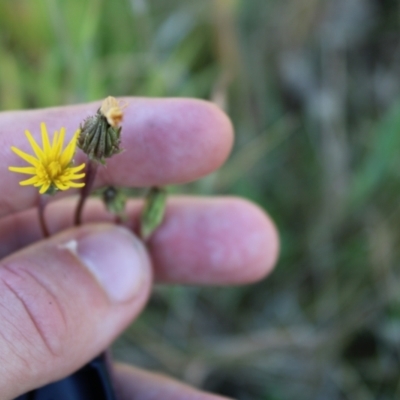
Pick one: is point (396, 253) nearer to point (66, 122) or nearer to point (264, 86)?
point (264, 86)

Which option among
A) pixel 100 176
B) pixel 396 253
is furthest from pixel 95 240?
pixel 396 253

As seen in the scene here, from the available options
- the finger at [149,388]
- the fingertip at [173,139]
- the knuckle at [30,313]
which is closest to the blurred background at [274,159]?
the finger at [149,388]

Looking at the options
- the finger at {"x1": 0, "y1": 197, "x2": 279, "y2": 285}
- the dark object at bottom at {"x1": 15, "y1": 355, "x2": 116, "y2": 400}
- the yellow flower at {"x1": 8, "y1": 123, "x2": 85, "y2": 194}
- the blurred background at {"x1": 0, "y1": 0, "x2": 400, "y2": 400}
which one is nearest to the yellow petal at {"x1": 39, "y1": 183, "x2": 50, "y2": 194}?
the yellow flower at {"x1": 8, "y1": 123, "x2": 85, "y2": 194}

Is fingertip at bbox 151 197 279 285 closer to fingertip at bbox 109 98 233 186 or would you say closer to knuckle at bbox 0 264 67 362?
fingertip at bbox 109 98 233 186

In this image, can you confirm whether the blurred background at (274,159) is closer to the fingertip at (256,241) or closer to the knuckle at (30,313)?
the fingertip at (256,241)

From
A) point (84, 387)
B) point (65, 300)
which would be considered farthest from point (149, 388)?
point (65, 300)

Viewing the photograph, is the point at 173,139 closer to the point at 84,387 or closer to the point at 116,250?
the point at 116,250

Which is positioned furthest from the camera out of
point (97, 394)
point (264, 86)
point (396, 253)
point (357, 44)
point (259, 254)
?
point (357, 44)
